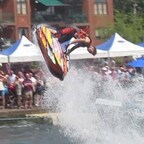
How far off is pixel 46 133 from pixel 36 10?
47106 mm

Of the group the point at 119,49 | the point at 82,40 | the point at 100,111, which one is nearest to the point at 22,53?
the point at 119,49

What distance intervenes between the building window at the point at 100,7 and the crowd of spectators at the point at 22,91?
145ft

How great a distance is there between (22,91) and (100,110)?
10.6 m

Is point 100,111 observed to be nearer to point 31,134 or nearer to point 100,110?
point 100,110

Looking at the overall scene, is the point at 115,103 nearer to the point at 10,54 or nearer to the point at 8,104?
the point at 8,104

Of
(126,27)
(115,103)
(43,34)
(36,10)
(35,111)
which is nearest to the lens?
(43,34)

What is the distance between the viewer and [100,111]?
14.3m

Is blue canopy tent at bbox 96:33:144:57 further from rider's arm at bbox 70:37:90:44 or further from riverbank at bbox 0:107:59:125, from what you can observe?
rider's arm at bbox 70:37:90:44

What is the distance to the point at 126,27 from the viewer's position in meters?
56.8

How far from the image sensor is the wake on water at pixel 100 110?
13945mm

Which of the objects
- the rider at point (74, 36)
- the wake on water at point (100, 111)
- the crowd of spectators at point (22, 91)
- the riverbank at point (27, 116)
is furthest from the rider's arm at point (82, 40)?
the crowd of spectators at point (22, 91)

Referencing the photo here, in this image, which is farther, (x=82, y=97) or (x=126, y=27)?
(x=126, y=27)

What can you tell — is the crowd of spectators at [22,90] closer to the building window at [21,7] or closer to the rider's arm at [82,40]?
the rider's arm at [82,40]

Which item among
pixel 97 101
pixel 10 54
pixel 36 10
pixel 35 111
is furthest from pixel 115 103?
pixel 36 10
